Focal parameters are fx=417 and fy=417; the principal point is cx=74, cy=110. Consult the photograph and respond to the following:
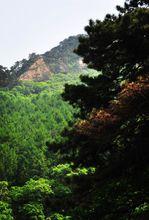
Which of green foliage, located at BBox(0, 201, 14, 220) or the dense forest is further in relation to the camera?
green foliage, located at BBox(0, 201, 14, 220)

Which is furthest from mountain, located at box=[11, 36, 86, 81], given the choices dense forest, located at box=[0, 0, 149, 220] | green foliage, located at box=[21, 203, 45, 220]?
dense forest, located at box=[0, 0, 149, 220]

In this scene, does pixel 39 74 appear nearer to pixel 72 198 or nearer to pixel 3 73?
pixel 3 73

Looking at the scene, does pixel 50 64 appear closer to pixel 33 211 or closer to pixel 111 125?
pixel 33 211

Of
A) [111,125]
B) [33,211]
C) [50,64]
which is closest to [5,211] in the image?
[33,211]

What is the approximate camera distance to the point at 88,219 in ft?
42.2

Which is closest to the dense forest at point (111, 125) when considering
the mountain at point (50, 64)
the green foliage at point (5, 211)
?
the green foliage at point (5, 211)

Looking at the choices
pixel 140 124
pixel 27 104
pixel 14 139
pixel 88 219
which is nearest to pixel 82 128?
pixel 140 124

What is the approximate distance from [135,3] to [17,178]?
3349 centimetres

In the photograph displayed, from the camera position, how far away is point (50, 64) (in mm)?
102125

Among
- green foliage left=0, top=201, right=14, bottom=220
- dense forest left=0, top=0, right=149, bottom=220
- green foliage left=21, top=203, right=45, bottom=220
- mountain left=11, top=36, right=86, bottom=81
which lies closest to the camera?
dense forest left=0, top=0, right=149, bottom=220

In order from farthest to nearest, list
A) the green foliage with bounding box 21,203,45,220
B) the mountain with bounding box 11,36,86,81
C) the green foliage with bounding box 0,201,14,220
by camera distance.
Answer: the mountain with bounding box 11,36,86,81
the green foliage with bounding box 21,203,45,220
the green foliage with bounding box 0,201,14,220

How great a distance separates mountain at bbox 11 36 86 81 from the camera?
9262 centimetres

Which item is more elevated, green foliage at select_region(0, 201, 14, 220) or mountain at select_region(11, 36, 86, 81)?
mountain at select_region(11, 36, 86, 81)

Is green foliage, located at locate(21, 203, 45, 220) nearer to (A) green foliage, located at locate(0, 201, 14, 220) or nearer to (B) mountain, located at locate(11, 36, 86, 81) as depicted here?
(A) green foliage, located at locate(0, 201, 14, 220)
